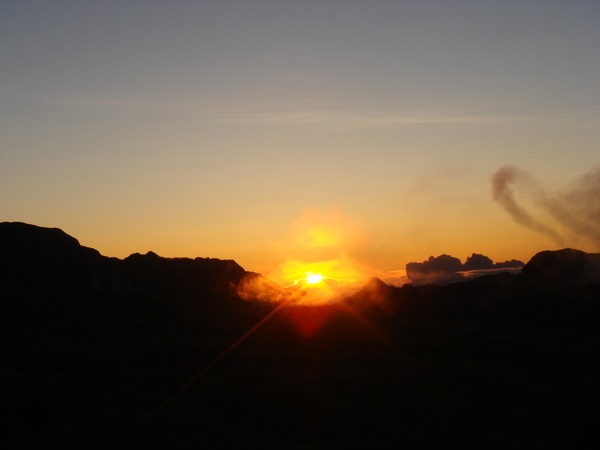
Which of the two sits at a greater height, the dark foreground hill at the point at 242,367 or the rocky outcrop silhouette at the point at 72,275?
the rocky outcrop silhouette at the point at 72,275

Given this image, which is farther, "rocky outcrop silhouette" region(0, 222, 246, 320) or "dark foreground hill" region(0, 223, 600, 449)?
"rocky outcrop silhouette" region(0, 222, 246, 320)

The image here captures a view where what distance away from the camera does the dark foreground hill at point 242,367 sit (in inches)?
562

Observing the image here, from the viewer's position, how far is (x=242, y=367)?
2141 cm

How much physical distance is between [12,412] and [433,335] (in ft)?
83.0

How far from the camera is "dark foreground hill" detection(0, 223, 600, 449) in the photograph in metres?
14.3

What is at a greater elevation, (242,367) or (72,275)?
(72,275)

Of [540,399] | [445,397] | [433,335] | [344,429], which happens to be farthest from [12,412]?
[433,335]

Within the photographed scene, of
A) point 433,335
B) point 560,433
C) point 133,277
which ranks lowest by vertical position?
point 560,433

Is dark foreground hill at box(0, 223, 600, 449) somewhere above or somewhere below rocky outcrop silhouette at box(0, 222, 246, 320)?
below

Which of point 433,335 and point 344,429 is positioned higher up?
point 433,335

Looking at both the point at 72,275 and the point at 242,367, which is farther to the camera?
the point at 72,275

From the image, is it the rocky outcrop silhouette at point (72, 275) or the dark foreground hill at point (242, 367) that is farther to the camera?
the rocky outcrop silhouette at point (72, 275)

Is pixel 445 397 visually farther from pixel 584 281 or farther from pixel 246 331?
pixel 584 281

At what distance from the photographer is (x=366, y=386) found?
19.2 meters
